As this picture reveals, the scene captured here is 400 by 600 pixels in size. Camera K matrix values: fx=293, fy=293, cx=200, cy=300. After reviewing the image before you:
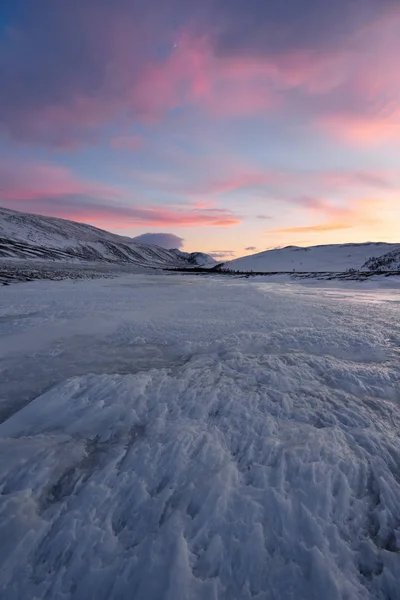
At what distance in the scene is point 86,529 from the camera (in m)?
2.41

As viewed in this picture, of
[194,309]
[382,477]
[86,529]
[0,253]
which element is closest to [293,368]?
[382,477]

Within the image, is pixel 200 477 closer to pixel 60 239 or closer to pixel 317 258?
pixel 317 258

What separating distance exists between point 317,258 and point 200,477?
2268 inches

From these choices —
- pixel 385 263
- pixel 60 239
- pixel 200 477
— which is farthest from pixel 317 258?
pixel 60 239

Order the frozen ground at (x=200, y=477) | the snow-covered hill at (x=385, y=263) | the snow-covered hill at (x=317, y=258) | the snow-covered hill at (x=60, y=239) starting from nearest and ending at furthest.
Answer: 1. the frozen ground at (x=200, y=477)
2. the snow-covered hill at (x=385, y=263)
3. the snow-covered hill at (x=317, y=258)
4. the snow-covered hill at (x=60, y=239)

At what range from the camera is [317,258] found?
55219mm

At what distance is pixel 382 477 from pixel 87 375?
4.43m

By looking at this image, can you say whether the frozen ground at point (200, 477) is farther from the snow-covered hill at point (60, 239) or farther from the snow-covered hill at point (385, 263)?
the snow-covered hill at point (60, 239)

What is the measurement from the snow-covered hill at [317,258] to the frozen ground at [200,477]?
45.6 m

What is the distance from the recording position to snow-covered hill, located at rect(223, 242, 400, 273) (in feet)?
160

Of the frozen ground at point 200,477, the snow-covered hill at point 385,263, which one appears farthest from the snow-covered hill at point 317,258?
the frozen ground at point 200,477

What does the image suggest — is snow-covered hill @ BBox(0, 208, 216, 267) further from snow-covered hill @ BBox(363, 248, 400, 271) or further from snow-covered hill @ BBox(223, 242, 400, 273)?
snow-covered hill @ BBox(363, 248, 400, 271)

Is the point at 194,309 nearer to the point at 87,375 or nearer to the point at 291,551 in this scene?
the point at 87,375

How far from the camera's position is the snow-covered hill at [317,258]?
48906mm
